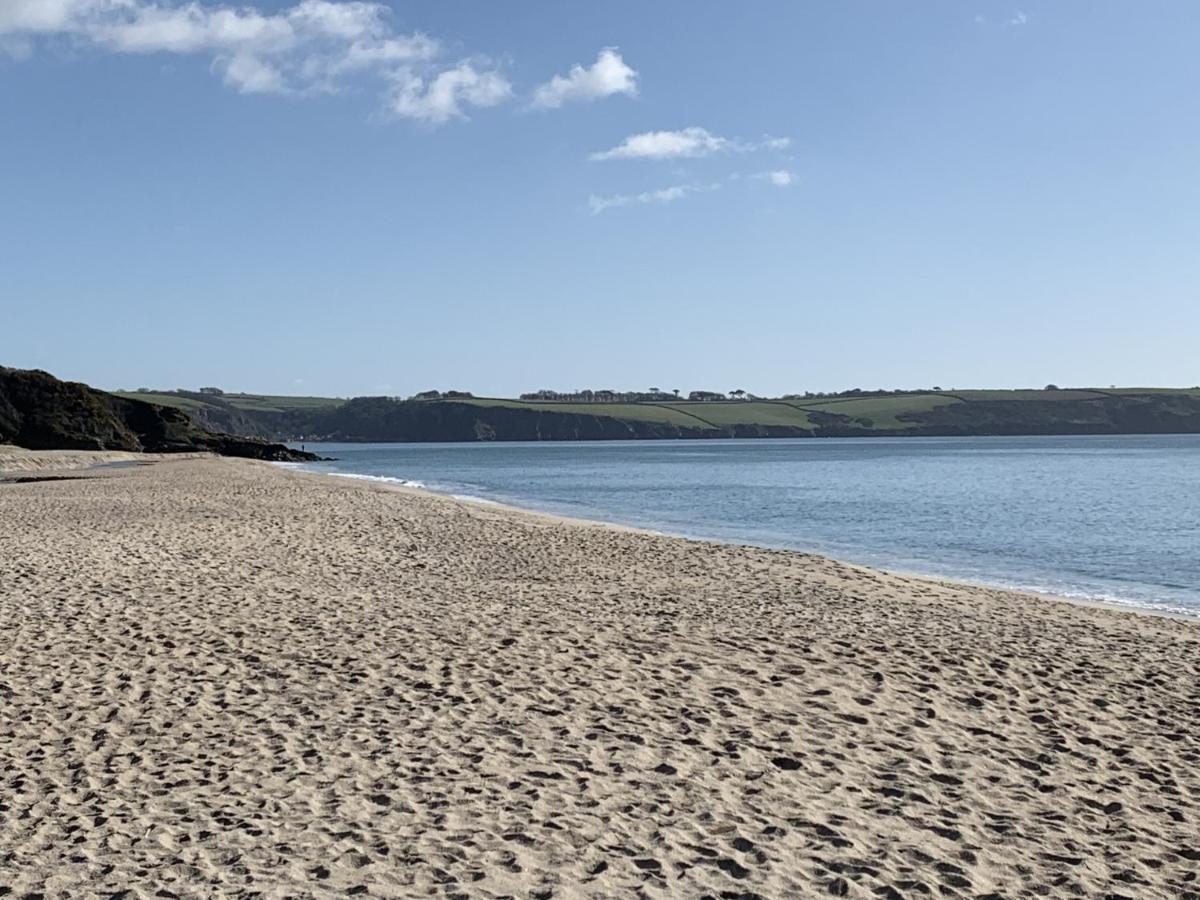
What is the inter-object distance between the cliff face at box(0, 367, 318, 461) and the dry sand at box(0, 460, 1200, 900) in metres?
92.1

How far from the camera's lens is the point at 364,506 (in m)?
39.8

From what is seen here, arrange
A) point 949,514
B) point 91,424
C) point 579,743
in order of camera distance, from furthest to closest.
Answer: point 91,424 → point 949,514 → point 579,743

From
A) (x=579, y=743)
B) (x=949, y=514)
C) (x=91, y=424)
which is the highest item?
(x=91, y=424)

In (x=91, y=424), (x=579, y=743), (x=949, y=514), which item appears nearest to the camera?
(x=579, y=743)

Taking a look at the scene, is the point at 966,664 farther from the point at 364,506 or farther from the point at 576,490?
the point at 576,490

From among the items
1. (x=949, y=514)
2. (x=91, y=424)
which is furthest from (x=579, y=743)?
(x=91, y=424)

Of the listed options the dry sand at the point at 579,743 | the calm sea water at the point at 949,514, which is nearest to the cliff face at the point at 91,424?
the calm sea water at the point at 949,514

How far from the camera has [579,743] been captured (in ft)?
31.2

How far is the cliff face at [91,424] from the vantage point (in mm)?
100250

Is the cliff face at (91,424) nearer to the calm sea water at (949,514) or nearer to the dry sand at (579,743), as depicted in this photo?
the calm sea water at (949,514)

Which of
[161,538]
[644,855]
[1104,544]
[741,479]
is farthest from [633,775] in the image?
[741,479]

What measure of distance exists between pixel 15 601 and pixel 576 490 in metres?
53.7

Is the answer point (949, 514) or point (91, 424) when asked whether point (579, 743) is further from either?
point (91, 424)

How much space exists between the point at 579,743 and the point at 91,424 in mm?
108664
